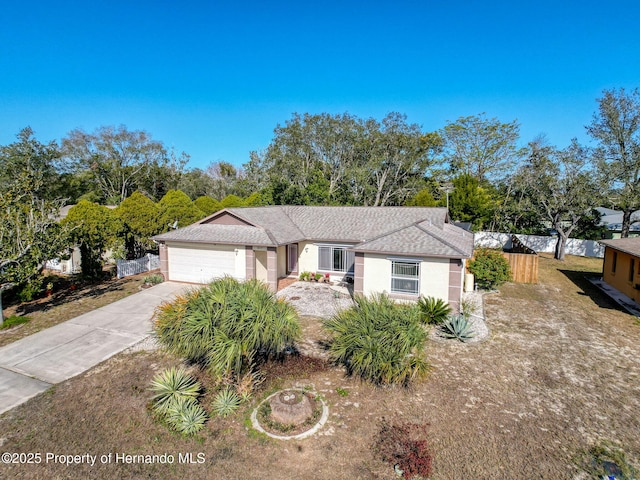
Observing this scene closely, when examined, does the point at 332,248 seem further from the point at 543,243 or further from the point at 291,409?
the point at 543,243

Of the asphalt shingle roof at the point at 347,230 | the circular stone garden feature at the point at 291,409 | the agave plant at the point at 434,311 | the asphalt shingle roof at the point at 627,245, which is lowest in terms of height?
the circular stone garden feature at the point at 291,409

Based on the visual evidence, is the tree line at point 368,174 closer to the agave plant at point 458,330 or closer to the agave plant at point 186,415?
the agave plant at point 186,415

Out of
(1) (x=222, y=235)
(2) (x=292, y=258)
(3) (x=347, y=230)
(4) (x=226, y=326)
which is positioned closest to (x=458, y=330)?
(4) (x=226, y=326)

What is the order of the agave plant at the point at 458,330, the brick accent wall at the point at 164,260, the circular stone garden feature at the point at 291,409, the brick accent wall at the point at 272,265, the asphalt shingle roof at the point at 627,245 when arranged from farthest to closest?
the brick accent wall at the point at 164,260
the brick accent wall at the point at 272,265
the asphalt shingle roof at the point at 627,245
the agave plant at the point at 458,330
the circular stone garden feature at the point at 291,409

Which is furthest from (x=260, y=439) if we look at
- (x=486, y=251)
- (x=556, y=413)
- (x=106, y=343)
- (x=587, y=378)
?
(x=486, y=251)

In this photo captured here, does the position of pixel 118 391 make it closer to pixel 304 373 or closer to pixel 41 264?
pixel 304 373

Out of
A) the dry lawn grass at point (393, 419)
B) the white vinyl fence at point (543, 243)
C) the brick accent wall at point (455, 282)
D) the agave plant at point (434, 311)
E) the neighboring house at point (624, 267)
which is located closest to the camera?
the dry lawn grass at point (393, 419)

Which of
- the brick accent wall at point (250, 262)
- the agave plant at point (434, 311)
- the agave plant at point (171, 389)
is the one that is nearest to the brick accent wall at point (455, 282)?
the agave plant at point (434, 311)
